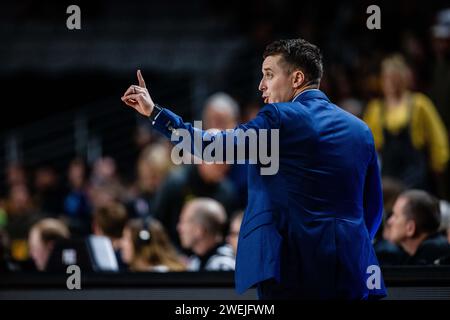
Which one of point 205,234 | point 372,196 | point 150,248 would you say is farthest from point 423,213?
point 150,248

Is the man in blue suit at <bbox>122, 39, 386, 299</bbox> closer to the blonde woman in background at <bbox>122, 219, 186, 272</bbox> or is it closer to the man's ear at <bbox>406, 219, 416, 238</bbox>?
the man's ear at <bbox>406, 219, 416, 238</bbox>

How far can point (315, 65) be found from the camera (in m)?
3.72

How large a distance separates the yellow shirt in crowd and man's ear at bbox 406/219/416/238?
6.44 ft

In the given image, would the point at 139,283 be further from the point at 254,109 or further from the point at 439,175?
the point at 254,109

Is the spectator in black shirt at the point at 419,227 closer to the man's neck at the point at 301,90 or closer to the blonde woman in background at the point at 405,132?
the man's neck at the point at 301,90

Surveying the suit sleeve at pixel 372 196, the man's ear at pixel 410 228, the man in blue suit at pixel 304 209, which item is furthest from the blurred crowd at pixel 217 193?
the man in blue suit at pixel 304 209

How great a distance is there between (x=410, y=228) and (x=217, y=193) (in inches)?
93.4

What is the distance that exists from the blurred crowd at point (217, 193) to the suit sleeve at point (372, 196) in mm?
1195

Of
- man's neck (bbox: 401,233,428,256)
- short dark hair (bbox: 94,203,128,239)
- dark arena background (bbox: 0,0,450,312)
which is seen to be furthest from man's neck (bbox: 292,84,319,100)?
short dark hair (bbox: 94,203,128,239)

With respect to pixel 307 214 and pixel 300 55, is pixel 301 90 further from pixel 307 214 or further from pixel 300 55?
pixel 307 214

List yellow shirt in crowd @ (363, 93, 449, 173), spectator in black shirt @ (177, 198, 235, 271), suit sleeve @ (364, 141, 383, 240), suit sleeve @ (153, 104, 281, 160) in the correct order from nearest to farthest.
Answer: suit sleeve @ (153, 104, 281, 160) < suit sleeve @ (364, 141, 383, 240) < spectator in black shirt @ (177, 198, 235, 271) < yellow shirt in crowd @ (363, 93, 449, 173)

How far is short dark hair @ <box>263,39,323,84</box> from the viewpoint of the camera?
368 centimetres

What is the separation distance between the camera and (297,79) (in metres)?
3.71

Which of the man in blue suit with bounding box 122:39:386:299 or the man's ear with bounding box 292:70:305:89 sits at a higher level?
the man's ear with bounding box 292:70:305:89
